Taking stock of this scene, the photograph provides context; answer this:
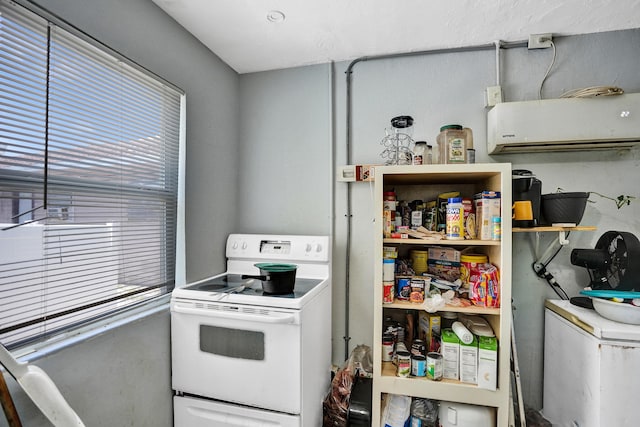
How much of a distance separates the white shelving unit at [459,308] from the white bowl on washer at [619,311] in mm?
379

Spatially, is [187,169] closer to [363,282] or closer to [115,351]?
[115,351]

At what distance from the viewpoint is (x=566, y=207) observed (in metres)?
1.47

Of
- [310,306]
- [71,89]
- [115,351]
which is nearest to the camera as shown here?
[71,89]

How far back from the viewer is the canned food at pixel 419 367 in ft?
4.91

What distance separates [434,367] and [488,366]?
0.80 ft

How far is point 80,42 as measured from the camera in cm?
112

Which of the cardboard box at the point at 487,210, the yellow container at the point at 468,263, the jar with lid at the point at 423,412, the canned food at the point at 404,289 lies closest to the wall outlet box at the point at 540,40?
the cardboard box at the point at 487,210

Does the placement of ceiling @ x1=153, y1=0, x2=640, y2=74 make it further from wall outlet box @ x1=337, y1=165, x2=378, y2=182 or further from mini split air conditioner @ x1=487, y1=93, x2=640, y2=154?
wall outlet box @ x1=337, y1=165, x2=378, y2=182

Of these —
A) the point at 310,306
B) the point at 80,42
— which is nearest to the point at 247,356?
the point at 310,306

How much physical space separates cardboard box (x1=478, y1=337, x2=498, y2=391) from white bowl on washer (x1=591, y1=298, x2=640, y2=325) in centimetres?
48

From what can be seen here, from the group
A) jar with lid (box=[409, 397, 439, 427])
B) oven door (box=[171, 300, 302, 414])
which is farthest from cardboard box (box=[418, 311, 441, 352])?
oven door (box=[171, 300, 302, 414])

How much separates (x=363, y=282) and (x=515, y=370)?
910mm

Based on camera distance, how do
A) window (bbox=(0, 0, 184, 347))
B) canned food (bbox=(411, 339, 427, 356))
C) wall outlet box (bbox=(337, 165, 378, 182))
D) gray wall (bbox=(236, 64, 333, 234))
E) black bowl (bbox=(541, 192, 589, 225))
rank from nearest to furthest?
1. window (bbox=(0, 0, 184, 347))
2. black bowl (bbox=(541, 192, 589, 225))
3. canned food (bbox=(411, 339, 427, 356))
4. wall outlet box (bbox=(337, 165, 378, 182))
5. gray wall (bbox=(236, 64, 333, 234))

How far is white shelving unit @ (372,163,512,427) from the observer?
1.39 m
